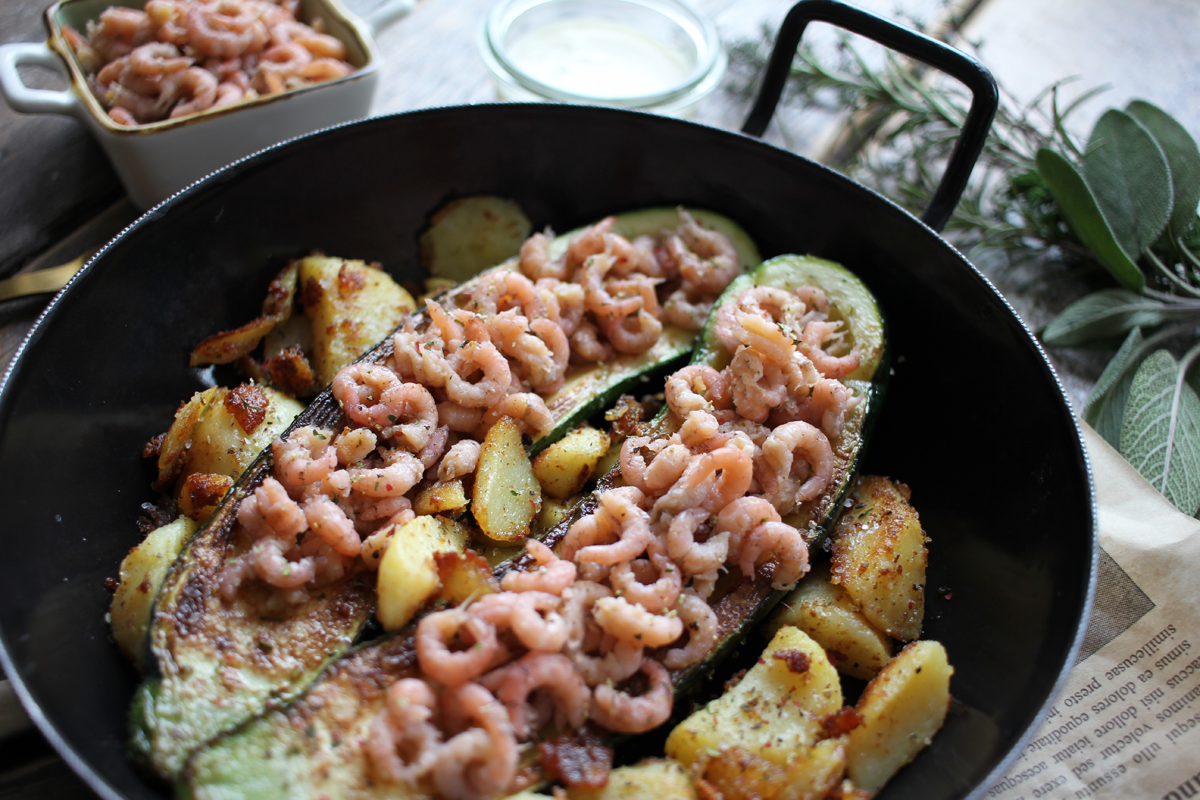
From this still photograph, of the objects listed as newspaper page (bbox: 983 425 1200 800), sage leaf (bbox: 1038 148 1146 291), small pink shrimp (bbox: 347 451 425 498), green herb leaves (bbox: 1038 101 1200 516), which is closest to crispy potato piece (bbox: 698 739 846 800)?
newspaper page (bbox: 983 425 1200 800)

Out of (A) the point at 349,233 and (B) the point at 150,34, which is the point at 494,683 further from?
(B) the point at 150,34

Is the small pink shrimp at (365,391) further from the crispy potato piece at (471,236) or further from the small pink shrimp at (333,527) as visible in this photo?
the crispy potato piece at (471,236)

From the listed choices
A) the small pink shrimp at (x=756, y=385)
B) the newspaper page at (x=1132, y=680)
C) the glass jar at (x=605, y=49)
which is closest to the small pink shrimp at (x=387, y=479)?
the small pink shrimp at (x=756, y=385)

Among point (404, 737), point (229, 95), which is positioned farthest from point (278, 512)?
point (229, 95)

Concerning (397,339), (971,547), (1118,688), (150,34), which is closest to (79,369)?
(397,339)

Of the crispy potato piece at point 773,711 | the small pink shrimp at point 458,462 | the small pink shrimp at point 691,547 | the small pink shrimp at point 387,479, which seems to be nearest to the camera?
the crispy potato piece at point 773,711

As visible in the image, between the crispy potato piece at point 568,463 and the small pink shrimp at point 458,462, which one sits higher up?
the small pink shrimp at point 458,462
